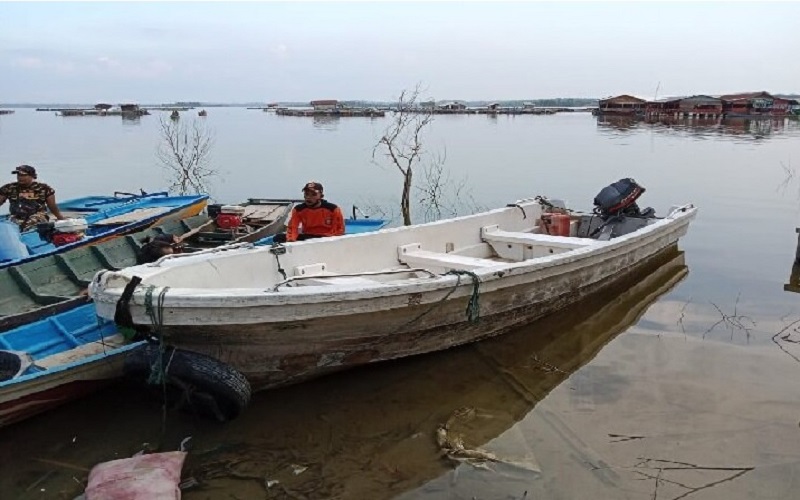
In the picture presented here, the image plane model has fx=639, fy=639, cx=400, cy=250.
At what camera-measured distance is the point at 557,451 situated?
477cm

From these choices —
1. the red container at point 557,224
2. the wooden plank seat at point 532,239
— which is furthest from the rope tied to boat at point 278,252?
Result: the red container at point 557,224

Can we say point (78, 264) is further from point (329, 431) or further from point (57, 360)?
point (329, 431)

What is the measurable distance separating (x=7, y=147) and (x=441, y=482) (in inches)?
1410

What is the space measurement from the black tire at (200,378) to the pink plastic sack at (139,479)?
0.54 meters

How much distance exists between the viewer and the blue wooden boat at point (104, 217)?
288 inches

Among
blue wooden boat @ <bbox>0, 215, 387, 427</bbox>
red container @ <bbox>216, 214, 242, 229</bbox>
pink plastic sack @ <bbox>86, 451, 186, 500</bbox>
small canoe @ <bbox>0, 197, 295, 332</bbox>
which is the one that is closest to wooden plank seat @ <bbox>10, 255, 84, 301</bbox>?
small canoe @ <bbox>0, 197, 295, 332</bbox>

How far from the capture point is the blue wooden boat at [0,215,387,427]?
4.57 meters

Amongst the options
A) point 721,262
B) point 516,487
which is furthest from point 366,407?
point 721,262

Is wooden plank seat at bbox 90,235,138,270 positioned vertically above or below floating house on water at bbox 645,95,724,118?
below

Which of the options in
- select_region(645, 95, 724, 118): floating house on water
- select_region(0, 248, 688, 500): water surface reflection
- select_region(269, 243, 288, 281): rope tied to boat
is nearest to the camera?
select_region(0, 248, 688, 500): water surface reflection

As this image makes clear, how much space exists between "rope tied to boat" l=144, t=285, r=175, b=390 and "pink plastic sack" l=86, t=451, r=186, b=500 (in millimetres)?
648

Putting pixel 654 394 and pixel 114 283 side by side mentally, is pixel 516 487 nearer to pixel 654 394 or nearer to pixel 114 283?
pixel 654 394

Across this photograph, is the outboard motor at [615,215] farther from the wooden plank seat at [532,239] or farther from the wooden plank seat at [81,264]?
the wooden plank seat at [81,264]

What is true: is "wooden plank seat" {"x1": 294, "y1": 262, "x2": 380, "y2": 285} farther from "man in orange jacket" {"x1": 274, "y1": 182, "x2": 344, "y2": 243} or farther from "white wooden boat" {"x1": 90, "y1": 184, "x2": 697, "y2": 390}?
"man in orange jacket" {"x1": 274, "y1": 182, "x2": 344, "y2": 243}
